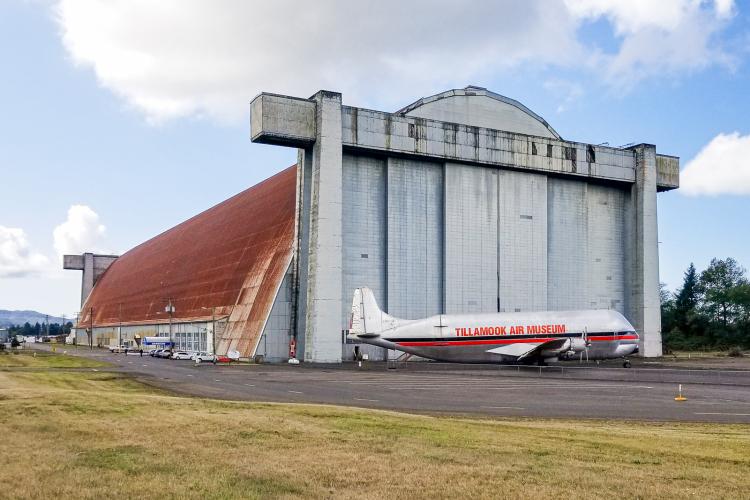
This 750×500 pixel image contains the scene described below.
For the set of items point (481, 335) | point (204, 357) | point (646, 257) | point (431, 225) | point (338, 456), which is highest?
point (431, 225)

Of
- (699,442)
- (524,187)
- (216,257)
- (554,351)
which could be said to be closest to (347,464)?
(699,442)

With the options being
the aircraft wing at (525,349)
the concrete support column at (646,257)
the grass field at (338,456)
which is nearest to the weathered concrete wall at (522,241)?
the concrete support column at (646,257)

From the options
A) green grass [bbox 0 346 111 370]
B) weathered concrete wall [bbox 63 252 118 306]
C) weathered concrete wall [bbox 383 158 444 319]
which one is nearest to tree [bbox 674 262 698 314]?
weathered concrete wall [bbox 383 158 444 319]

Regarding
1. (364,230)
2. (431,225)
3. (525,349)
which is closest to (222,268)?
(364,230)

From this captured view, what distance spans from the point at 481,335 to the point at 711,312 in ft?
275

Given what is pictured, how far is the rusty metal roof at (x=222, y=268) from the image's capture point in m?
70.3

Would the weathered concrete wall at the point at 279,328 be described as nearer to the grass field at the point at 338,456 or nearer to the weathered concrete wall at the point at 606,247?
the weathered concrete wall at the point at 606,247

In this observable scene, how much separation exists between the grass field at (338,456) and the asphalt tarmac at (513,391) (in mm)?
4943

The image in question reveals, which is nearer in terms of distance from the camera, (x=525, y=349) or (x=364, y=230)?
(x=525, y=349)

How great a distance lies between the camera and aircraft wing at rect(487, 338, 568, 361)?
181 feet

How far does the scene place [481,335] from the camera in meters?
55.9

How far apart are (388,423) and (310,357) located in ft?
140

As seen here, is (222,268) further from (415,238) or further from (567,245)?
(567,245)

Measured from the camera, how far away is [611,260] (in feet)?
253
